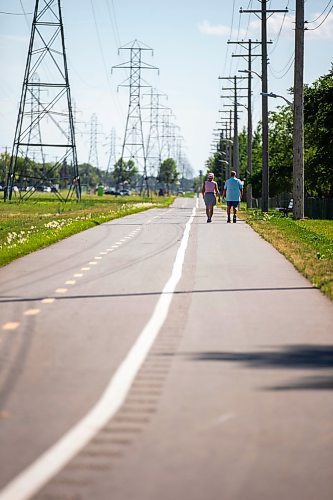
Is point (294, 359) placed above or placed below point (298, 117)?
below

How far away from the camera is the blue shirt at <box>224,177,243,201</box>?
4050 cm

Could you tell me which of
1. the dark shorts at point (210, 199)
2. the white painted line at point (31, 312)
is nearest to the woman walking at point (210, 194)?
the dark shorts at point (210, 199)

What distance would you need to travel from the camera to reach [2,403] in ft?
25.5

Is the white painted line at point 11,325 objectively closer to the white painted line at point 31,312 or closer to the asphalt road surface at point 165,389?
the asphalt road surface at point 165,389

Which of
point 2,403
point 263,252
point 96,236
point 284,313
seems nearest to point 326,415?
point 2,403

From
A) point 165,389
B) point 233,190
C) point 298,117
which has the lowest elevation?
point 165,389

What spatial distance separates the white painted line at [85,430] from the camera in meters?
5.73

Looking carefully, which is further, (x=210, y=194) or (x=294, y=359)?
(x=210, y=194)

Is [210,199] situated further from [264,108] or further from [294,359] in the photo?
[294,359]

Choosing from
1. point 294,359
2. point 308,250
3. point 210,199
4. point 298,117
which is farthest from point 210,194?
point 294,359

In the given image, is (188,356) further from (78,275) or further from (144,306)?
(78,275)

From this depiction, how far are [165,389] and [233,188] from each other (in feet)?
107

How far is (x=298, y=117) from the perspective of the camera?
4462cm

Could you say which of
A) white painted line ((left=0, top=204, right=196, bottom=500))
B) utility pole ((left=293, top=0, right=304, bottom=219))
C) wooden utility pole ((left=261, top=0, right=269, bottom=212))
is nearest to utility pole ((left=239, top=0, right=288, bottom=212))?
wooden utility pole ((left=261, top=0, right=269, bottom=212))
